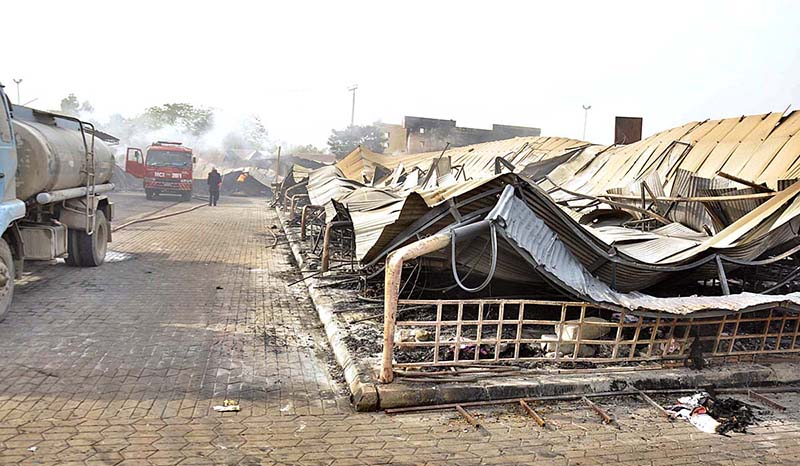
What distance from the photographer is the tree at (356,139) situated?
42691 millimetres

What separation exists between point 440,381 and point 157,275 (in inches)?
252

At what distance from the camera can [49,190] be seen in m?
8.41

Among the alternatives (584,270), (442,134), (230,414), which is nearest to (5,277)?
(230,414)

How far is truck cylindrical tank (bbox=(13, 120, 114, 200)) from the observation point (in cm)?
770

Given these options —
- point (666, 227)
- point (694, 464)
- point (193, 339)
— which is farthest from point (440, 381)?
point (666, 227)

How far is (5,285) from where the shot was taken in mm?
6672

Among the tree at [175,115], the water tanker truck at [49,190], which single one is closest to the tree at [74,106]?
the tree at [175,115]

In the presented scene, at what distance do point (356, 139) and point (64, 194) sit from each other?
35.3 meters

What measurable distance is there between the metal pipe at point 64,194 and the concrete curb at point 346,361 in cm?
375

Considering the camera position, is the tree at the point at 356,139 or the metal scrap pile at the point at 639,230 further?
the tree at the point at 356,139

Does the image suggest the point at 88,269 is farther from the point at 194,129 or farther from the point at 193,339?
the point at 194,129

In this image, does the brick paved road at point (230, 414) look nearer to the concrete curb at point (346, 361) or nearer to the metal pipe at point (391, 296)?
the concrete curb at point (346, 361)

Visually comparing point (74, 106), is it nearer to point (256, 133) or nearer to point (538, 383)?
point (256, 133)

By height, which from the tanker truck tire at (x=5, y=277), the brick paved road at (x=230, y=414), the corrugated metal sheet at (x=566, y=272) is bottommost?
the brick paved road at (x=230, y=414)
